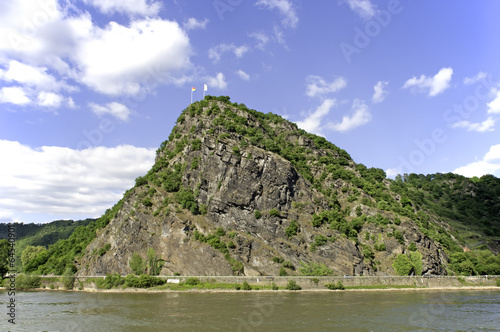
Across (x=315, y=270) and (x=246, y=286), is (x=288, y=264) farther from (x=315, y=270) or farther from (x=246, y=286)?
(x=246, y=286)

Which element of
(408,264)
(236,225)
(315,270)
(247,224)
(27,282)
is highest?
(247,224)

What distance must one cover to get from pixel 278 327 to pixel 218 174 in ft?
232

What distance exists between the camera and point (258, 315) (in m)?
44.1

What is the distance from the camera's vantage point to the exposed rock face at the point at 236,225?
86688mm

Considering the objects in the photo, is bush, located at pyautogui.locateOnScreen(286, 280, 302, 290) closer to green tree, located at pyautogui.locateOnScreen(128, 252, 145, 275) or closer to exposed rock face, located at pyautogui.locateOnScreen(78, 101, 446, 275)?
exposed rock face, located at pyautogui.locateOnScreen(78, 101, 446, 275)

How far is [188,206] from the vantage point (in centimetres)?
10019

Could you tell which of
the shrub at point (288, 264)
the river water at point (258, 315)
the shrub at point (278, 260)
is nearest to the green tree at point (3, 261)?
the river water at point (258, 315)

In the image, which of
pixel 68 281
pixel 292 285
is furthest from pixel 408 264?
pixel 68 281

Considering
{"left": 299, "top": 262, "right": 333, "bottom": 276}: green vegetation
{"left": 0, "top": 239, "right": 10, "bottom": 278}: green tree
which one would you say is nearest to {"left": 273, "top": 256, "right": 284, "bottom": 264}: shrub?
{"left": 299, "top": 262, "right": 333, "bottom": 276}: green vegetation

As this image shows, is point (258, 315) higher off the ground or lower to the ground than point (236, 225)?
lower

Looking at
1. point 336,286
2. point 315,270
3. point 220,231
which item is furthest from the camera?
point 220,231

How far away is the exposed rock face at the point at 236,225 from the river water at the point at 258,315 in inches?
1086

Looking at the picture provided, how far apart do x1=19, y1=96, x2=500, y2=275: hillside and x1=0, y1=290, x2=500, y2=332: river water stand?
92.0 feet

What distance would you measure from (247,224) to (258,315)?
171 feet
